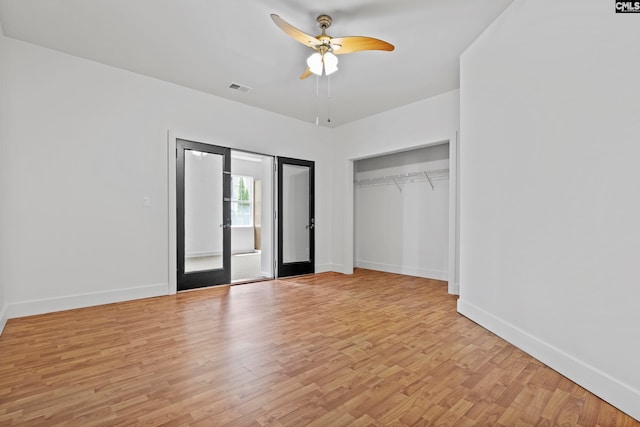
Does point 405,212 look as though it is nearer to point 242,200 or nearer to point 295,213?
point 295,213

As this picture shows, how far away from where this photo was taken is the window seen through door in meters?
9.19

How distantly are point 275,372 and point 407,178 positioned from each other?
459cm

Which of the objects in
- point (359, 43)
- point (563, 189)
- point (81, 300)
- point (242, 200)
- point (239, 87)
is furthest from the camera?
point (242, 200)

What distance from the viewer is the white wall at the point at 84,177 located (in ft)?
10.9

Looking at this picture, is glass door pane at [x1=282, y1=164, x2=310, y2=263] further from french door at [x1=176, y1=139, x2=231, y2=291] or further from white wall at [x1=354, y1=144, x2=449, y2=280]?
white wall at [x1=354, y1=144, x2=449, y2=280]

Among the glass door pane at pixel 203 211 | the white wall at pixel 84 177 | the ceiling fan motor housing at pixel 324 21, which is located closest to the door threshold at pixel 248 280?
the glass door pane at pixel 203 211

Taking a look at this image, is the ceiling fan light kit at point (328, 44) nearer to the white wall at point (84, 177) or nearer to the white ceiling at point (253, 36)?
the white ceiling at point (253, 36)

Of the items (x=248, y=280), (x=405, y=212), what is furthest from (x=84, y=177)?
(x=405, y=212)

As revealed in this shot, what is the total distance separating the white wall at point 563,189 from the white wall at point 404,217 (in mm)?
2184

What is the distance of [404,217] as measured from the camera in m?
5.91

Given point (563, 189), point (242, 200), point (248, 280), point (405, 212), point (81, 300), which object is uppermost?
point (242, 200)

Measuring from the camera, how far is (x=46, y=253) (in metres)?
3.43

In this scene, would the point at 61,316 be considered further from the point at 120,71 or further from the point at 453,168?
the point at 453,168

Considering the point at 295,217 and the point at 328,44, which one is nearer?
the point at 328,44
